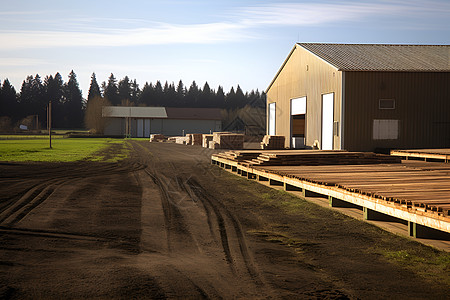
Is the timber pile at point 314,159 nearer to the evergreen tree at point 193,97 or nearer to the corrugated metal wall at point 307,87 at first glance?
the corrugated metal wall at point 307,87

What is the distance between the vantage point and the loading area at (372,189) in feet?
23.8

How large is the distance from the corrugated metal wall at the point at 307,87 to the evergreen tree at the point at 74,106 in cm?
11609

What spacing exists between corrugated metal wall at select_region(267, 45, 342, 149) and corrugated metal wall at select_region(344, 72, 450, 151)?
0.91m

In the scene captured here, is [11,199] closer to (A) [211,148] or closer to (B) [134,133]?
(A) [211,148]

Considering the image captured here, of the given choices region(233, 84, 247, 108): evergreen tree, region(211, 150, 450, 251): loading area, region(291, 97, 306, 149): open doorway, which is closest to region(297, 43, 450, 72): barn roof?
region(291, 97, 306, 149): open doorway

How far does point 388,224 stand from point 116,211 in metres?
5.52

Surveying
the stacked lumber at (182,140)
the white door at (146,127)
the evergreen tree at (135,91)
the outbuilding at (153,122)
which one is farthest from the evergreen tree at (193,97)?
the stacked lumber at (182,140)

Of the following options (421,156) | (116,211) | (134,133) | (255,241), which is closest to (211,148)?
(421,156)

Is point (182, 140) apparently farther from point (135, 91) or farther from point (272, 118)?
point (135, 91)

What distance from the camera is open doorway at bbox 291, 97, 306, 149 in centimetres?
3256

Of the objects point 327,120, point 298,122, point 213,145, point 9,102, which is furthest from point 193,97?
point 327,120

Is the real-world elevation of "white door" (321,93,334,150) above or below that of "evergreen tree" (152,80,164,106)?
below

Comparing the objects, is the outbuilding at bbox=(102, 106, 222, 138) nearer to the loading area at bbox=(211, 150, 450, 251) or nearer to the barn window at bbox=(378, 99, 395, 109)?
the barn window at bbox=(378, 99, 395, 109)

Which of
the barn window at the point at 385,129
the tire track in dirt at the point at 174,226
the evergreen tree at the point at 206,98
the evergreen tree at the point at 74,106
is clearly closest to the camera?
the tire track in dirt at the point at 174,226
